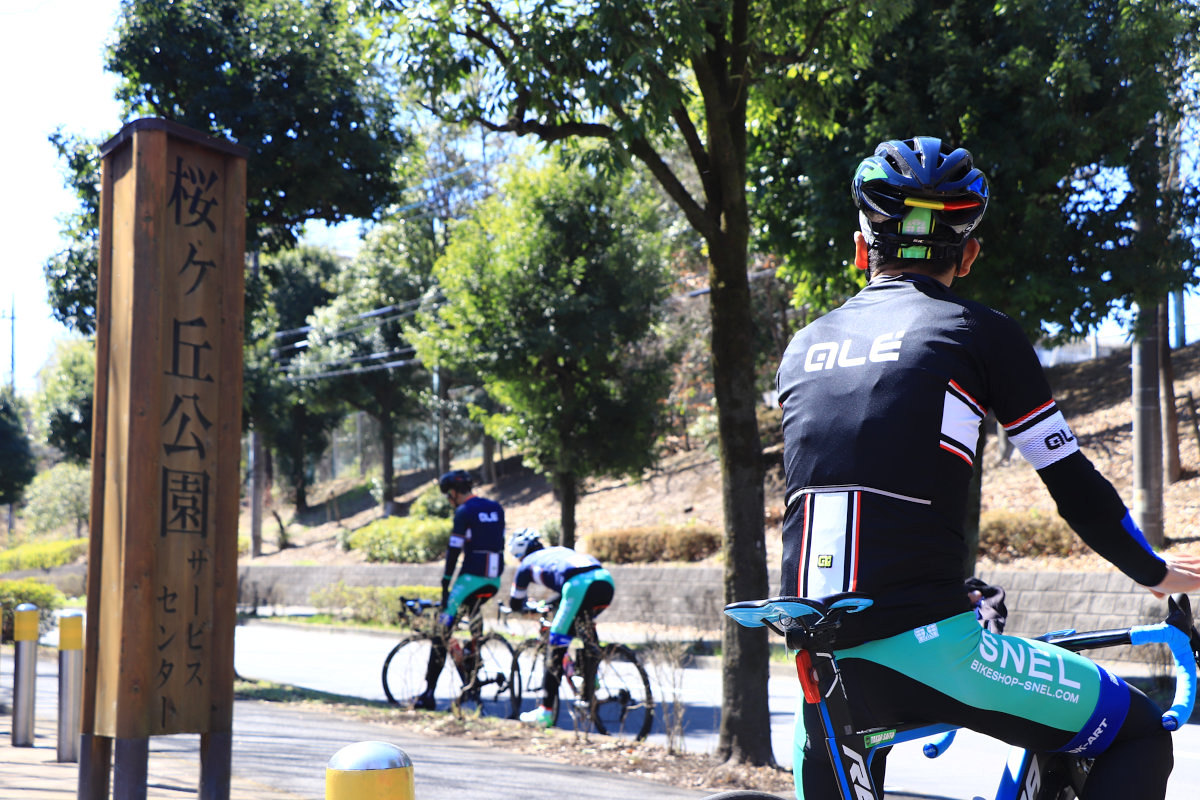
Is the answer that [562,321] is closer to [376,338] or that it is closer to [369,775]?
[369,775]

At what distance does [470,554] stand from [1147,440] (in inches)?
364

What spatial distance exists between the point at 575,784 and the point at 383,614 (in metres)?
16.1

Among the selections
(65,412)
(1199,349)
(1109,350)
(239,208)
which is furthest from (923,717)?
(1109,350)

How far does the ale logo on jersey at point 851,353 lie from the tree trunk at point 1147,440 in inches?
532

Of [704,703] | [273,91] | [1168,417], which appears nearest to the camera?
[704,703]

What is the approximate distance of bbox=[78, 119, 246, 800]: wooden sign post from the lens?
4.92 metres

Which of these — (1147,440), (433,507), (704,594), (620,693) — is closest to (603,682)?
(620,693)

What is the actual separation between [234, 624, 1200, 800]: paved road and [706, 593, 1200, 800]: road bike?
14.1 ft

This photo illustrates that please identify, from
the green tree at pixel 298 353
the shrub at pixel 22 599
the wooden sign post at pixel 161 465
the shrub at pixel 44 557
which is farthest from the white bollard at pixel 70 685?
the shrub at pixel 44 557

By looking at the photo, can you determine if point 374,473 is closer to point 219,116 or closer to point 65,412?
point 65,412

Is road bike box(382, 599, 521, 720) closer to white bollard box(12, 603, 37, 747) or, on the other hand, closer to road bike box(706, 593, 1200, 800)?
white bollard box(12, 603, 37, 747)

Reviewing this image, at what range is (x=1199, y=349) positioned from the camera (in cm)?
2555

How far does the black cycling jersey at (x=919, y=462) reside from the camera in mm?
2318

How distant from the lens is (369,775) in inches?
104
